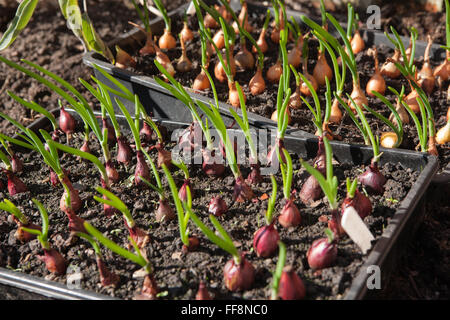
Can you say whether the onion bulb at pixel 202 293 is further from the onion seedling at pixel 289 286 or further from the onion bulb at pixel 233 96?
the onion bulb at pixel 233 96

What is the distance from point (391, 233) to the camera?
3.47 ft

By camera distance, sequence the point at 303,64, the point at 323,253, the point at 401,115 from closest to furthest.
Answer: the point at 323,253 → the point at 401,115 → the point at 303,64

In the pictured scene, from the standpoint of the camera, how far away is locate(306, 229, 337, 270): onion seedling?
3.39 ft

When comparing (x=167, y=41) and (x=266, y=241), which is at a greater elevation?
(x=167, y=41)

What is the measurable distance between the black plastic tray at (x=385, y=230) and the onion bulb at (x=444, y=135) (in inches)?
9.0

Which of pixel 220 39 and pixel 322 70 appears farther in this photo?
pixel 220 39

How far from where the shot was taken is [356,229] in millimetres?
1035

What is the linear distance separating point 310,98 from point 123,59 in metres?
0.66

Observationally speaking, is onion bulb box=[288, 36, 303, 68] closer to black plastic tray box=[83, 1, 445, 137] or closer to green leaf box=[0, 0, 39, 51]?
black plastic tray box=[83, 1, 445, 137]

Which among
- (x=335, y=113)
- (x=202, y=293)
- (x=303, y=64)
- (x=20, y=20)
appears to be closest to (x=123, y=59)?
(x=20, y=20)

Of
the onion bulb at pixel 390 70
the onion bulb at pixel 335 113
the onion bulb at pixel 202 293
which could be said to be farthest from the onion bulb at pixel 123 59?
the onion bulb at pixel 202 293

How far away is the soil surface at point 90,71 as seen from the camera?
1.15m

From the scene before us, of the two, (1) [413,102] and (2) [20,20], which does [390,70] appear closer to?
(1) [413,102]
